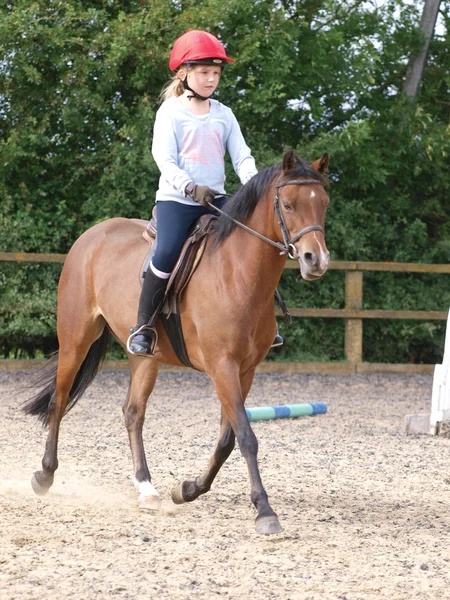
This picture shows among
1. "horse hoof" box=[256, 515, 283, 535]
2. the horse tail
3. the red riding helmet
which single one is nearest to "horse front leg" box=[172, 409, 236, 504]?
"horse hoof" box=[256, 515, 283, 535]

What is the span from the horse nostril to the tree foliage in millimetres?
8236

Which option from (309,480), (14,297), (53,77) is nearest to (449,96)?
(53,77)

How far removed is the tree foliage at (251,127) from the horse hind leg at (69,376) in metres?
6.12

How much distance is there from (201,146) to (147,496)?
2.08m

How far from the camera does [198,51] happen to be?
4.82 metres

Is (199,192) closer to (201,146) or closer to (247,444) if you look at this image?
(201,146)

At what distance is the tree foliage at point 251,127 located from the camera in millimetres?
11992

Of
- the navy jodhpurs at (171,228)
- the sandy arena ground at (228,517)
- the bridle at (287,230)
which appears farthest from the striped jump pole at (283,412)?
the bridle at (287,230)

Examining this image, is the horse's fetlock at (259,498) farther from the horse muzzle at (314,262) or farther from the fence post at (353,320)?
the fence post at (353,320)

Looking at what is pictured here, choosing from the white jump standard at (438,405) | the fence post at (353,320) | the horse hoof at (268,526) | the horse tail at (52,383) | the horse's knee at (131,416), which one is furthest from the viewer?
the fence post at (353,320)

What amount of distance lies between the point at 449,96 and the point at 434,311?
414cm

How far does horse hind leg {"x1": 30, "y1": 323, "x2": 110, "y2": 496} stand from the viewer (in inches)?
222

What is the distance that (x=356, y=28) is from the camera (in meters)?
13.5

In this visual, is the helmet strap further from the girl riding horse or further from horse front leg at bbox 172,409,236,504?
horse front leg at bbox 172,409,236,504
